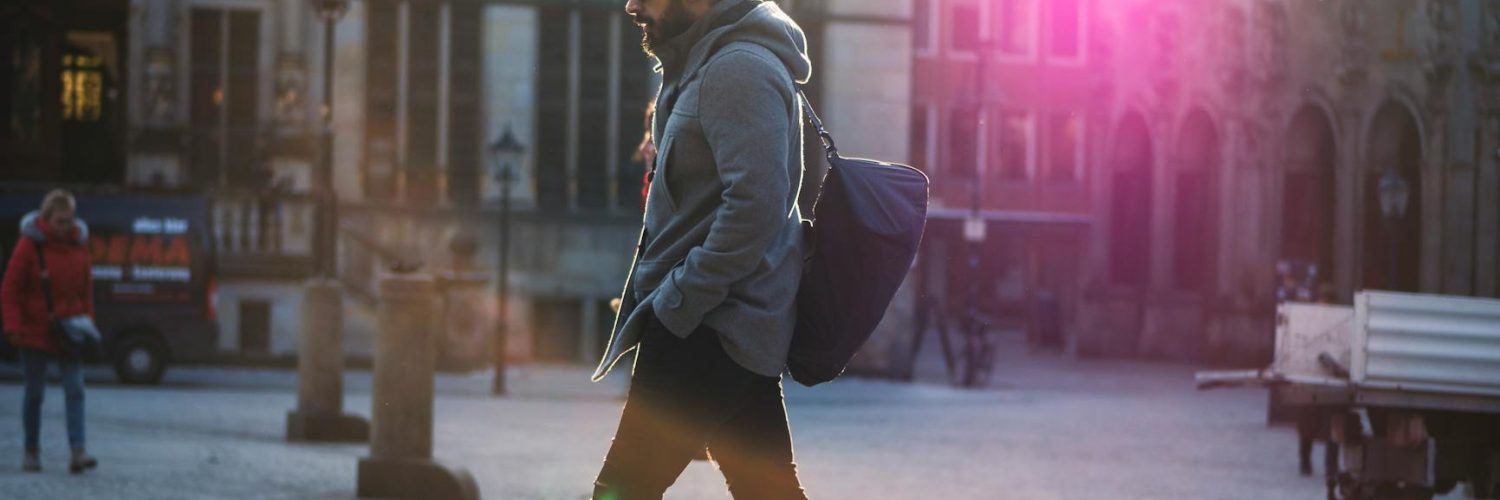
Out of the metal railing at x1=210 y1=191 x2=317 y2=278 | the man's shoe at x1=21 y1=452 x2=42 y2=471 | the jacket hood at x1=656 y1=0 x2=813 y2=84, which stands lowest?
the man's shoe at x1=21 y1=452 x2=42 y2=471

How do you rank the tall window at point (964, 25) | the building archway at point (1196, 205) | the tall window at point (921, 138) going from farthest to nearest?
the tall window at point (964, 25), the tall window at point (921, 138), the building archway at point (1196, 205)

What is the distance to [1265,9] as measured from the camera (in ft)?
112

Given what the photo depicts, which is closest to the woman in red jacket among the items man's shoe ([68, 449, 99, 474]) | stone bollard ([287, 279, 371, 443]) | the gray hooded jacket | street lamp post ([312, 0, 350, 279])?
man's shoe ([68, 449, 99, 474])

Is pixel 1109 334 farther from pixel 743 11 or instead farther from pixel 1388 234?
pixel 743 11

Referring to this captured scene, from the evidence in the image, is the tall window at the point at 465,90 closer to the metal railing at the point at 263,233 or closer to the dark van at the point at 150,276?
the metal railing at the point at 263,233

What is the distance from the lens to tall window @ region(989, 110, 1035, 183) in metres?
51.7

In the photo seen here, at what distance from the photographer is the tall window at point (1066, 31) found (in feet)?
172

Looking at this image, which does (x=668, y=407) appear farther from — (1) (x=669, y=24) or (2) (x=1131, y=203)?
(2) (x=1131, y=203)

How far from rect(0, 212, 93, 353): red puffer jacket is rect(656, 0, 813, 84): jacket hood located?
8.27m

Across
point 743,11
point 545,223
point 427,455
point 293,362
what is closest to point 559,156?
point 545,223

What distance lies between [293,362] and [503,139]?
5.06 m

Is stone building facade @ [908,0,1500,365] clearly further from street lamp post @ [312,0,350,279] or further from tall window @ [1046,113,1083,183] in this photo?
street lamp post @ [312,0,350,279]

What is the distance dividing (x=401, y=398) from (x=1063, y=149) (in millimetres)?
41955

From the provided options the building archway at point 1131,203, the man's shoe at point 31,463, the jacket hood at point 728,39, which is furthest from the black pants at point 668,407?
the building archway at point 1131,203
